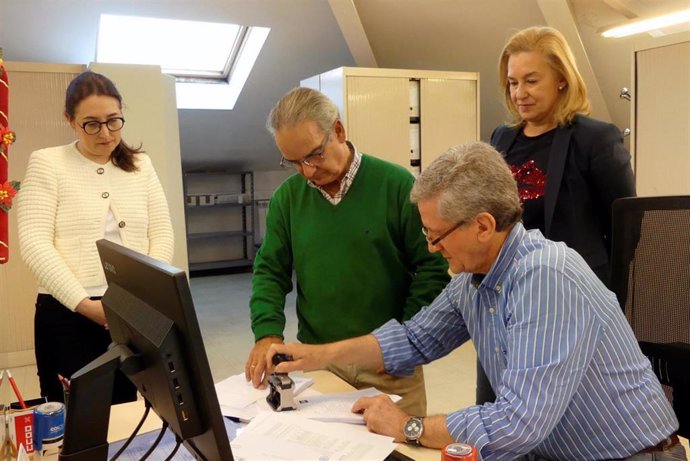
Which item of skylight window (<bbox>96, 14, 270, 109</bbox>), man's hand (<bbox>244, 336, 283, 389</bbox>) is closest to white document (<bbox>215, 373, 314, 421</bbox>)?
man's hand (<bbox>244, 336, 283, 389</bbox>)

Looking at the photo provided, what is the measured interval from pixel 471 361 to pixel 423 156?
177 cm

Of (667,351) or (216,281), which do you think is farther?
(216,281)

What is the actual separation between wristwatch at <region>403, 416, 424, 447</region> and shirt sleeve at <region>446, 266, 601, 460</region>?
99mm

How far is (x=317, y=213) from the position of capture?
1.65 metres

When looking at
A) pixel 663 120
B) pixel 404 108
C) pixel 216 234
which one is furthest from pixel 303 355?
pixel 216 234

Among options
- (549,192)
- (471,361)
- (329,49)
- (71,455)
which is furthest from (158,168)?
(71,455)

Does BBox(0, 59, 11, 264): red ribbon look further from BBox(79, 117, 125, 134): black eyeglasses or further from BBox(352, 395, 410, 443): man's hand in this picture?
BBox(352, 395, 410, 443): man's hand

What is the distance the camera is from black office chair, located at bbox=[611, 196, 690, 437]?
1.37 m

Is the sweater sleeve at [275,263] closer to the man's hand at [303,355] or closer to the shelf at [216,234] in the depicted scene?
the man's hand at [303,355]

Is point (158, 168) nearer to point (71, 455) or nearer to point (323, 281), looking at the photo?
point (323, 281)

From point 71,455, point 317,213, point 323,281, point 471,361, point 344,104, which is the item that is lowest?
point 471,361

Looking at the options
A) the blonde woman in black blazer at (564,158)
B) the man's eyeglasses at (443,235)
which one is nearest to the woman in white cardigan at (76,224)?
the man's eyeglasses at (443,235)

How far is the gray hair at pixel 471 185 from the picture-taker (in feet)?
3.68

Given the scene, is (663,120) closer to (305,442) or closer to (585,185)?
(585,185)
